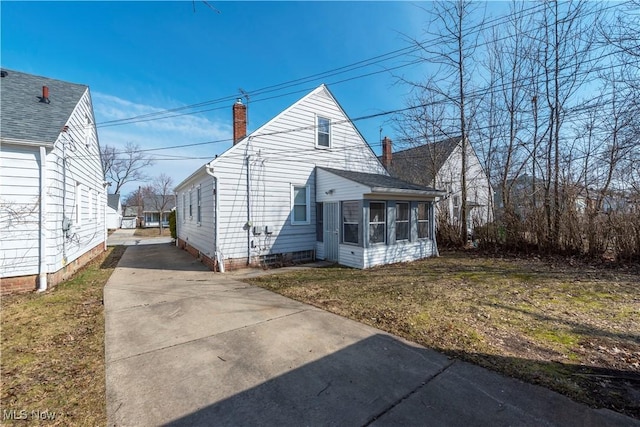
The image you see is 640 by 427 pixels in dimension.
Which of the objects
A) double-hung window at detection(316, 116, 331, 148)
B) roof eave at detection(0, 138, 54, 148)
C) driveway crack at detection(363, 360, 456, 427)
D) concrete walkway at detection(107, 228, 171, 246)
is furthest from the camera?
concrete walkway at detection(107, 228, 171, 246)

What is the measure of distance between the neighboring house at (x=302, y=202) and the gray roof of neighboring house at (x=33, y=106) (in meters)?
3.70

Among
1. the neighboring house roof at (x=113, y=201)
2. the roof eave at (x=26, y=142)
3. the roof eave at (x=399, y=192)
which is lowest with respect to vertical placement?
the roof eave at (x=399, y=192)

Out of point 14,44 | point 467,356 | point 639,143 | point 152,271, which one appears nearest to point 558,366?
point 467,356

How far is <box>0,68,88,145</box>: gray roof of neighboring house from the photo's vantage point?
→ 642 cm

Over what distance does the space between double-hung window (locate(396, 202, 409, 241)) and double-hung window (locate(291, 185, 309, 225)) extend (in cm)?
336

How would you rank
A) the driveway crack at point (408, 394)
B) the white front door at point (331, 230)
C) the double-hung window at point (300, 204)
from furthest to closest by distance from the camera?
the double-hung window at point (300, 204) < the white front door at point (331, 230) < the driveway crack at point (408, 394)

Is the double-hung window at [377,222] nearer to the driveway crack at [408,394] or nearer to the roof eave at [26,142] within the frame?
the driveway crack at [408,394]

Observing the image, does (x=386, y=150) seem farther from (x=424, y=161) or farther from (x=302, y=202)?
(x=302, y=202)

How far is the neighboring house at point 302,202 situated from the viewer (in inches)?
363

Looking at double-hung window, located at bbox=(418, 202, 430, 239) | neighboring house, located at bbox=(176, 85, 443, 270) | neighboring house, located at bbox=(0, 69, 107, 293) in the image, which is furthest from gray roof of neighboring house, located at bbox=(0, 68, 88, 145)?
double-hung window, located at bbox=(418, 202, 430, 239)

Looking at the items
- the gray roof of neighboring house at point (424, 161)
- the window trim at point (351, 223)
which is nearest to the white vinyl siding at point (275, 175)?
the window trim at point (351, 223)

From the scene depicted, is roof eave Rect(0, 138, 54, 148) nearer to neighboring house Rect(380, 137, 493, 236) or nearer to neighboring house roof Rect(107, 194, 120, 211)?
neighboring house Rect(380, 137, 493, 236)

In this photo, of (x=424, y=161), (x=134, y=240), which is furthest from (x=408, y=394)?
(x=134, y=240)

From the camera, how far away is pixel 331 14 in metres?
9.27
